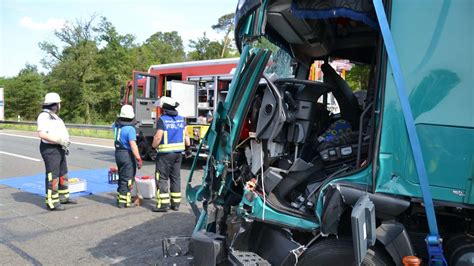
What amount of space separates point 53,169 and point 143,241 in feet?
7.57

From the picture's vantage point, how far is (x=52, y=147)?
6176 mm

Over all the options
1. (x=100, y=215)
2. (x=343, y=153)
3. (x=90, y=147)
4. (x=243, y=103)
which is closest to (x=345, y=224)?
(x=343, y=153)

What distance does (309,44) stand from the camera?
3764mm

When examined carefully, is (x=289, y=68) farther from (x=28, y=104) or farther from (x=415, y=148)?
(x=28, y=104)

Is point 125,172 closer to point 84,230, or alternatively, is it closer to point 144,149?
point 84,230

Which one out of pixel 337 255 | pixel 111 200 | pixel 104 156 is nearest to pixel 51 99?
pixel 111 200

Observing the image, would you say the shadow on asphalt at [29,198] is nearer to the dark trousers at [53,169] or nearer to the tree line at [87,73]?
the dark trousers at [53,169]

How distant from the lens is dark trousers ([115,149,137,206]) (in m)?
6.31

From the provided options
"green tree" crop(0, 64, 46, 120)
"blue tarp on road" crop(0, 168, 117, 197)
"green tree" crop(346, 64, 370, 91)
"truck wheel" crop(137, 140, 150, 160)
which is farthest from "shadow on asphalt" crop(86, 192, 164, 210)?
"green tree" crop(0, 64, 46, 120)

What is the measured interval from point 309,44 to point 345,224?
183 centimetres

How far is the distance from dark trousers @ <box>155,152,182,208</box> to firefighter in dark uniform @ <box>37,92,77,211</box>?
157 centimetres

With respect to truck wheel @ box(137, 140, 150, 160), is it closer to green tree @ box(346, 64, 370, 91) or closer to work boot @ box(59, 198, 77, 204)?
work boot @ box(59, 198, 77, 204)

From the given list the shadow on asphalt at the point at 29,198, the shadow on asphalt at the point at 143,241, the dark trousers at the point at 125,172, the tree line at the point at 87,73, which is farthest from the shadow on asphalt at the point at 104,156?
the tree line at the point at 87,73

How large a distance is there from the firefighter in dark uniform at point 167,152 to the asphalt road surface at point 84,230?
9.9 inches
